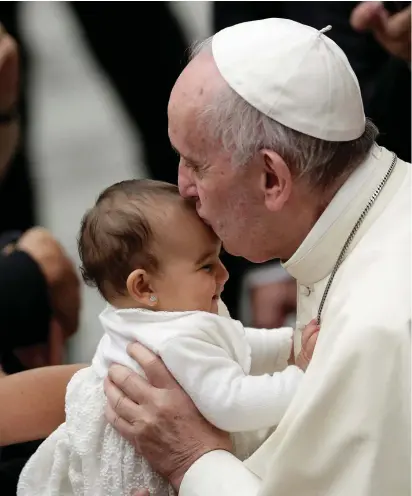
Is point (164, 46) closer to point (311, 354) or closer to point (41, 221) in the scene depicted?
point (41, 221)

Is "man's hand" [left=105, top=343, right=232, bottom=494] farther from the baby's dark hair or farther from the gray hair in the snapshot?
the gray hair

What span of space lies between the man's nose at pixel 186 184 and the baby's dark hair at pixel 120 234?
16 mm

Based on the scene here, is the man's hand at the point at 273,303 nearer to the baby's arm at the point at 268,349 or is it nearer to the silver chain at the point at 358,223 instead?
the baby's arm at the point at 268,349

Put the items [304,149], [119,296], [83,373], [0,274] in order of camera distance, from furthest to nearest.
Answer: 1. [0,274]
2. [83,373]
3. [119,296]
4. [304,149]

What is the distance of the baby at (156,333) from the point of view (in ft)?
4.33

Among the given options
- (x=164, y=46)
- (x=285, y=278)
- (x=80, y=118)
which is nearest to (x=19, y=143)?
(x=80, y=118)

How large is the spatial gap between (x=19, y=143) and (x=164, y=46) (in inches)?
22.3

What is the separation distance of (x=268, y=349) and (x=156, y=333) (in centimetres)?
31

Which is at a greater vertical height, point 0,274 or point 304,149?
point 304,149

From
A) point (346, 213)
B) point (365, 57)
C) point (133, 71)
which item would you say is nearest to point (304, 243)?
point (346, 213)

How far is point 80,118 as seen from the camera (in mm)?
2672

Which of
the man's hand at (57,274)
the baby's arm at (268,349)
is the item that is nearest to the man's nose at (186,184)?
the baby's arm at (268,349)

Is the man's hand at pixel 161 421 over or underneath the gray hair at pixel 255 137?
underneath

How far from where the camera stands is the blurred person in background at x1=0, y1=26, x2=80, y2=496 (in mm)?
2102
